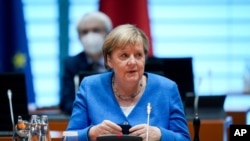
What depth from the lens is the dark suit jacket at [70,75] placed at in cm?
577

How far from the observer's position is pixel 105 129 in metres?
3.57

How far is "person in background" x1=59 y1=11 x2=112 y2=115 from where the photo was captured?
5824 millimetres

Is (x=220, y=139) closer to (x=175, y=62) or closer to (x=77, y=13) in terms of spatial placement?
(x=175, y=62)

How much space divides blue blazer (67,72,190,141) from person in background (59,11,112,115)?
183 centimetres

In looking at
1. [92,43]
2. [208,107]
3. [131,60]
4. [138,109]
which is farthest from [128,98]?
[92,43]

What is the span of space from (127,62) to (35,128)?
0.65 meters

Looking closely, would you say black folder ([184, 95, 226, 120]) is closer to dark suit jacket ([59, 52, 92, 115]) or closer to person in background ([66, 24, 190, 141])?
person in background ([66, 24, 190, 141])

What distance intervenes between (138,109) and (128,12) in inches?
116

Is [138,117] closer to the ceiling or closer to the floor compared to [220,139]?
closer to the ceiling

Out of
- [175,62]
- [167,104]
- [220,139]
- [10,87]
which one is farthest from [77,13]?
[167,104]

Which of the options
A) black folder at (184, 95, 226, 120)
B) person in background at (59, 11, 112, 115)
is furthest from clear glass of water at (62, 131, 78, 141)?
person in background at (59, 11, 112, 115)

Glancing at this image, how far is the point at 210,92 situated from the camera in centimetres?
675

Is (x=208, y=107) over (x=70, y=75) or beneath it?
beneath

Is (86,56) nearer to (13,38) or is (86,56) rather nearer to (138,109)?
(13,38)
